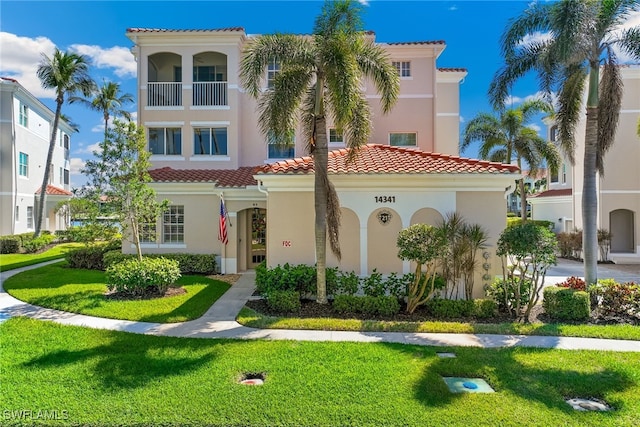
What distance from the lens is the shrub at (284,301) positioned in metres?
10.2

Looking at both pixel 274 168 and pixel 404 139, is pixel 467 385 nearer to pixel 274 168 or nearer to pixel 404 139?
pixel 274 168

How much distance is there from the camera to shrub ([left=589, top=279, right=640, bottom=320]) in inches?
396

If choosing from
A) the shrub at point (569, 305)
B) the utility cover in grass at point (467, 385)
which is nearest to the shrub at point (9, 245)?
the utility cover in grass at point (467, 385)

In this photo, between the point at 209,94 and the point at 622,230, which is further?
the point at 622,230

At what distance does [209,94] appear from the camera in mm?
19984

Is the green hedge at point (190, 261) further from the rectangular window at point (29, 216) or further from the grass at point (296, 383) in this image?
the rectangular window at point (29, 216)

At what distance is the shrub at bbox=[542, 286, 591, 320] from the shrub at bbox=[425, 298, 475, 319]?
2270 mm

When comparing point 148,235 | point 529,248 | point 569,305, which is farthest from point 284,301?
point 148,235

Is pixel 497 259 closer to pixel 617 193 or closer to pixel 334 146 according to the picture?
pixel 334 146

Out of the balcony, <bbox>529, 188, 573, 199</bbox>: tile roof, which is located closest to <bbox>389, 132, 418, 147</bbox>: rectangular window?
the balcony

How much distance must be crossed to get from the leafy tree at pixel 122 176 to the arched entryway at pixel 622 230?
1043 inches

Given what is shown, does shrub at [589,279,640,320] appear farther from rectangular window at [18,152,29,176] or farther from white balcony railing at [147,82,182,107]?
rectangular window at [18,152,29,176]

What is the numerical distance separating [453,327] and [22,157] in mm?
34520

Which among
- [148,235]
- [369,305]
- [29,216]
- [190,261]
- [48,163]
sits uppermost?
[48,163]
